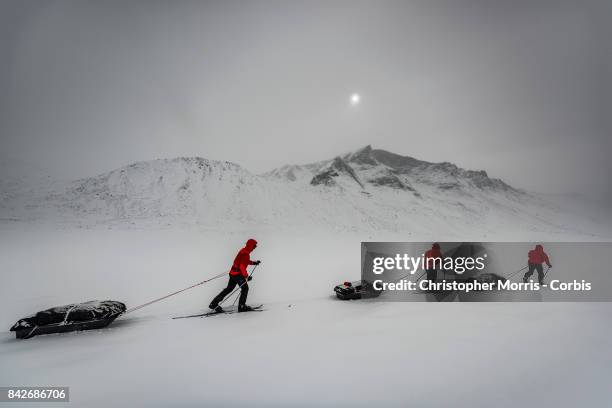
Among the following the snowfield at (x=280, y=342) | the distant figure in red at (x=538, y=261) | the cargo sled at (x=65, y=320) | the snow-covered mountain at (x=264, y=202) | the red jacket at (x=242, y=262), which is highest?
the snow-covered mountain at (x=264, y=202)

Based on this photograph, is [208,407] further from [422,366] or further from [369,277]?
[369,277]

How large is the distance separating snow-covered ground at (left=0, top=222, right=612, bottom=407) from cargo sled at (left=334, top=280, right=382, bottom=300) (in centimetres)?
37

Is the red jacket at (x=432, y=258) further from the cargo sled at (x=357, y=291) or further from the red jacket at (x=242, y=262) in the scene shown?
the red jacket at (x=242, y=262)

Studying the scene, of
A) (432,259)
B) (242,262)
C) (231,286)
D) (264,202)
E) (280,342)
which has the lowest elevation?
(280,342)

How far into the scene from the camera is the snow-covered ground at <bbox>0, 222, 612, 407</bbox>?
13.8 feet

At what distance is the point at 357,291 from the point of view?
9422 millimetres

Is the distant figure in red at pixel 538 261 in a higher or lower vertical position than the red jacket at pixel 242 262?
lower

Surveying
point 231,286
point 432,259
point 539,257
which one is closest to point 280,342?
point 231,286

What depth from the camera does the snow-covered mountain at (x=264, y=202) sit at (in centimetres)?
3638

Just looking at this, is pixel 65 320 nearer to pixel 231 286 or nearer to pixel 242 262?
pixel 231 286

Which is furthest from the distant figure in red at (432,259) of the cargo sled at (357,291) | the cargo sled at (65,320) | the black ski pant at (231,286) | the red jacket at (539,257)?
the cargo sled at (65,320)

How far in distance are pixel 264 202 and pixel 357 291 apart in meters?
36.6

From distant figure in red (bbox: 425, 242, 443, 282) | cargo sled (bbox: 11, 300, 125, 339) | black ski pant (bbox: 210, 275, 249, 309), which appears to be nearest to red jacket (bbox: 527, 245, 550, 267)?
distant figure in red (bbox: 425, 242, 443, 282)

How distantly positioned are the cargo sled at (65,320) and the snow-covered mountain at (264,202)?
2965 centimetres
